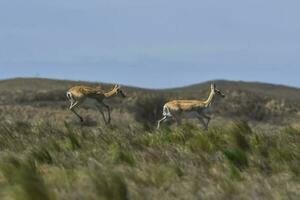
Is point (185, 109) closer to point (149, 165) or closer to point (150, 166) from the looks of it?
point (149, 165)

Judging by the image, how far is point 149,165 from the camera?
10180 mm

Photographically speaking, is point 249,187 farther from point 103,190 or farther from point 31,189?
point 31,189

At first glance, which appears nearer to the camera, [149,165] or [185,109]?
[149,165]

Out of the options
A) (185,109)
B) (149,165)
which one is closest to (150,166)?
(149,165)

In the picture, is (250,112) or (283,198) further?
(250,112)

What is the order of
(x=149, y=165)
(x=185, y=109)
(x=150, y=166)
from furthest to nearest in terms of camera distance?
(x=185, y=109)
(x=149, y=165)
(x=150, y=166)

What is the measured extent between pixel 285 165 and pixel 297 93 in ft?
314

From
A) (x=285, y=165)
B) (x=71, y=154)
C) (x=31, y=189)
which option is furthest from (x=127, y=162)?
(x=31, y=189)

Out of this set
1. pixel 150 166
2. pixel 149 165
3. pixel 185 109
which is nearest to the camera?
pixel 150 166

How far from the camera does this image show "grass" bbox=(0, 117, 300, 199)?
7926 mm

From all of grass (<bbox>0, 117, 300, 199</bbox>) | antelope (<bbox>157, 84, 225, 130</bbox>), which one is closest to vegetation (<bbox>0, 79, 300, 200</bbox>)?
grass (<bbox>0, 117, 300, 199</bbox>)

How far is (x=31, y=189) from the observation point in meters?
7.28

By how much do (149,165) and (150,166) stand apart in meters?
0.19

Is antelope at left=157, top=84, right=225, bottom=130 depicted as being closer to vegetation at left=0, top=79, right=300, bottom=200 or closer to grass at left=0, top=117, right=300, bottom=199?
vegetation at left=0, top=79, right=300, bottom=200
